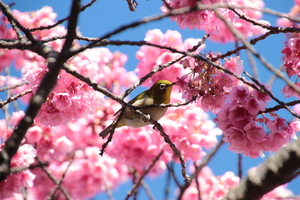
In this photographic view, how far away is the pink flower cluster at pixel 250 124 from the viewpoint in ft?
6.46

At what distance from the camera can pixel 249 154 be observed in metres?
2.19

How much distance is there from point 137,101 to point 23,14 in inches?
73.8

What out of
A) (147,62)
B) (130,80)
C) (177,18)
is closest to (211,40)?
(147,62)

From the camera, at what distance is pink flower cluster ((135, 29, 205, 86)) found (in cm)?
405

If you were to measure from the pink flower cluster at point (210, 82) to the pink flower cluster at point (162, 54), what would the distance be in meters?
1.81

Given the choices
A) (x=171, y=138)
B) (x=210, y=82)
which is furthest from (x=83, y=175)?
(x=210, y=82)

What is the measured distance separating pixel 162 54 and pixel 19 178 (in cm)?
222

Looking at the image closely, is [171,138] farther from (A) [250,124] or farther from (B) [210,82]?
(A) [250,124]

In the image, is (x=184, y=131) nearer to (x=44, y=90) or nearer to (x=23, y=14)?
(x=23, y=14)

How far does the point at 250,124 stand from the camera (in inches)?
76.9

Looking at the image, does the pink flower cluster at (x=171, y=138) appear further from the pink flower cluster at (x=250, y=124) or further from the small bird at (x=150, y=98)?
the pink flower cluster at (x=250, y=124)

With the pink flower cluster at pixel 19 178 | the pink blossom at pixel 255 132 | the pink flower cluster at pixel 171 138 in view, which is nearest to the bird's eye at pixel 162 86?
the pink flower cluster at pixel 171 138

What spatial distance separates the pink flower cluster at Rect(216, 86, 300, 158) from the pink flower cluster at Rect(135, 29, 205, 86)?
202cm

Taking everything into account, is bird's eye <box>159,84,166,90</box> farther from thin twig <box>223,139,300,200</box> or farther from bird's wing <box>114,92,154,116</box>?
thin twig <box>223,139,300,200</box>
